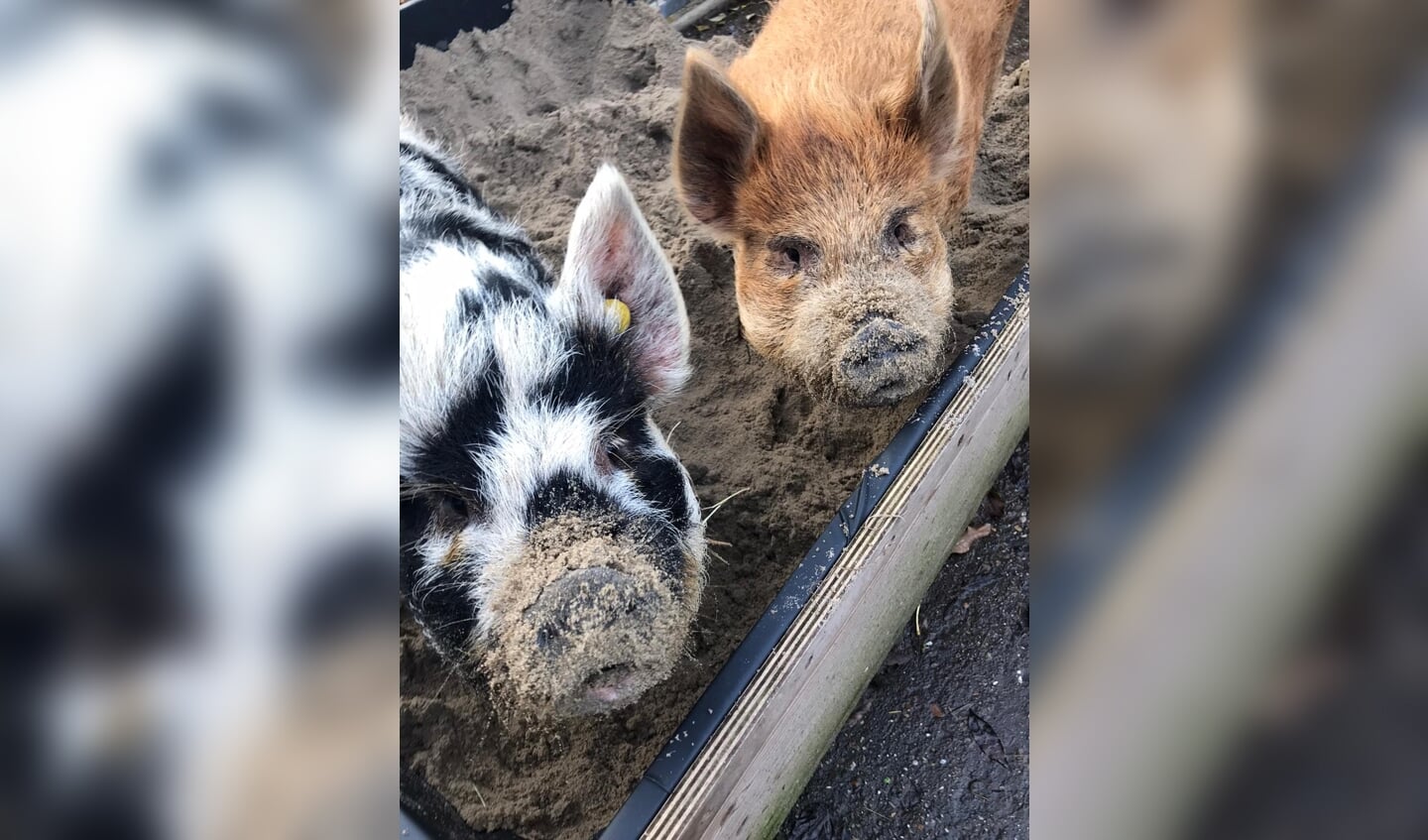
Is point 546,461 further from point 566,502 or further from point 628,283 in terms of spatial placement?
point 628,283

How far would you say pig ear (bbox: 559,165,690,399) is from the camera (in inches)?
36.6

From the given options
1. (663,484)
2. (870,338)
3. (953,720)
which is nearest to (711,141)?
(870,338)

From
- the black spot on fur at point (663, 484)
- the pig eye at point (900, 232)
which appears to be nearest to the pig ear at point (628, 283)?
the black spot on fur at point (663, 484)

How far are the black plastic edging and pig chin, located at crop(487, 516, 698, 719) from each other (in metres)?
0.13

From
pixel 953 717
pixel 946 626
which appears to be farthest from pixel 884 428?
pixel 953 717

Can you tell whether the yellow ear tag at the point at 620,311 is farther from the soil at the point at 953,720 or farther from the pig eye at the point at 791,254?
the soil at the point at 953,720

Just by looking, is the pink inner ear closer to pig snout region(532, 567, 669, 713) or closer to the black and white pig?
the black and white pig

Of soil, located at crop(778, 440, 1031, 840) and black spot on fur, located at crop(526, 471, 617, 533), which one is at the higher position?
black spot on fur, located at crop(526, 471, 617, 533)

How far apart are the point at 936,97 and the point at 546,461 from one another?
759mm
